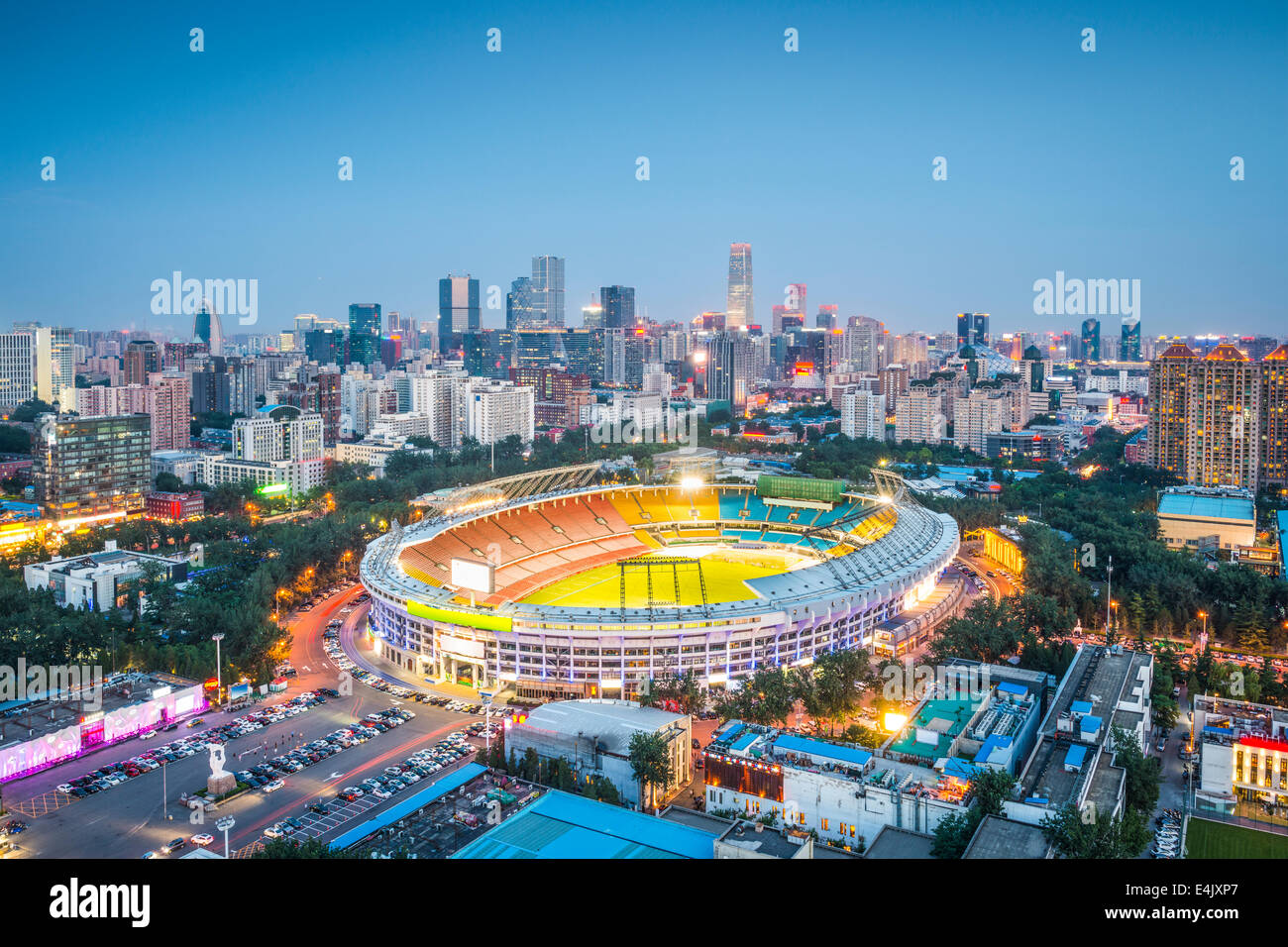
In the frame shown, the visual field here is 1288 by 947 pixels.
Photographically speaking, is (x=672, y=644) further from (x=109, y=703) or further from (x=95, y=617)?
(x=95, y=617)

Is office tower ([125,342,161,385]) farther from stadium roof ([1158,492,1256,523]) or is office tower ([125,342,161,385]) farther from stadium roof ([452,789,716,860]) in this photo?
stadium roof ([452,789,716,860])

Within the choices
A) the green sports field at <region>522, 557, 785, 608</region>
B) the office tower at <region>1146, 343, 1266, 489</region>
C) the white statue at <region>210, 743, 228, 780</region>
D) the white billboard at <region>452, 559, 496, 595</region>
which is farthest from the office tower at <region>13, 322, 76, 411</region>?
the office tower at <region>1146, 343, 1266, 489</region>

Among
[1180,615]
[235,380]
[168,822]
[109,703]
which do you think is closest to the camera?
[168,822]

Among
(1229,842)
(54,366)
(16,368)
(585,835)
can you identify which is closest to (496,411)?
(54,366)

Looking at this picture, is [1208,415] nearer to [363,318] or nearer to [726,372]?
[726,372]

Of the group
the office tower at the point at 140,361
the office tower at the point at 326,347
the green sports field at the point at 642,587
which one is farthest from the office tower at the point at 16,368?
the office tower at the point at 326,347

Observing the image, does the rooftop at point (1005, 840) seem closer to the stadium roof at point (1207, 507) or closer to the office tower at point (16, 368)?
the stadium roof at point (1207, 507)
